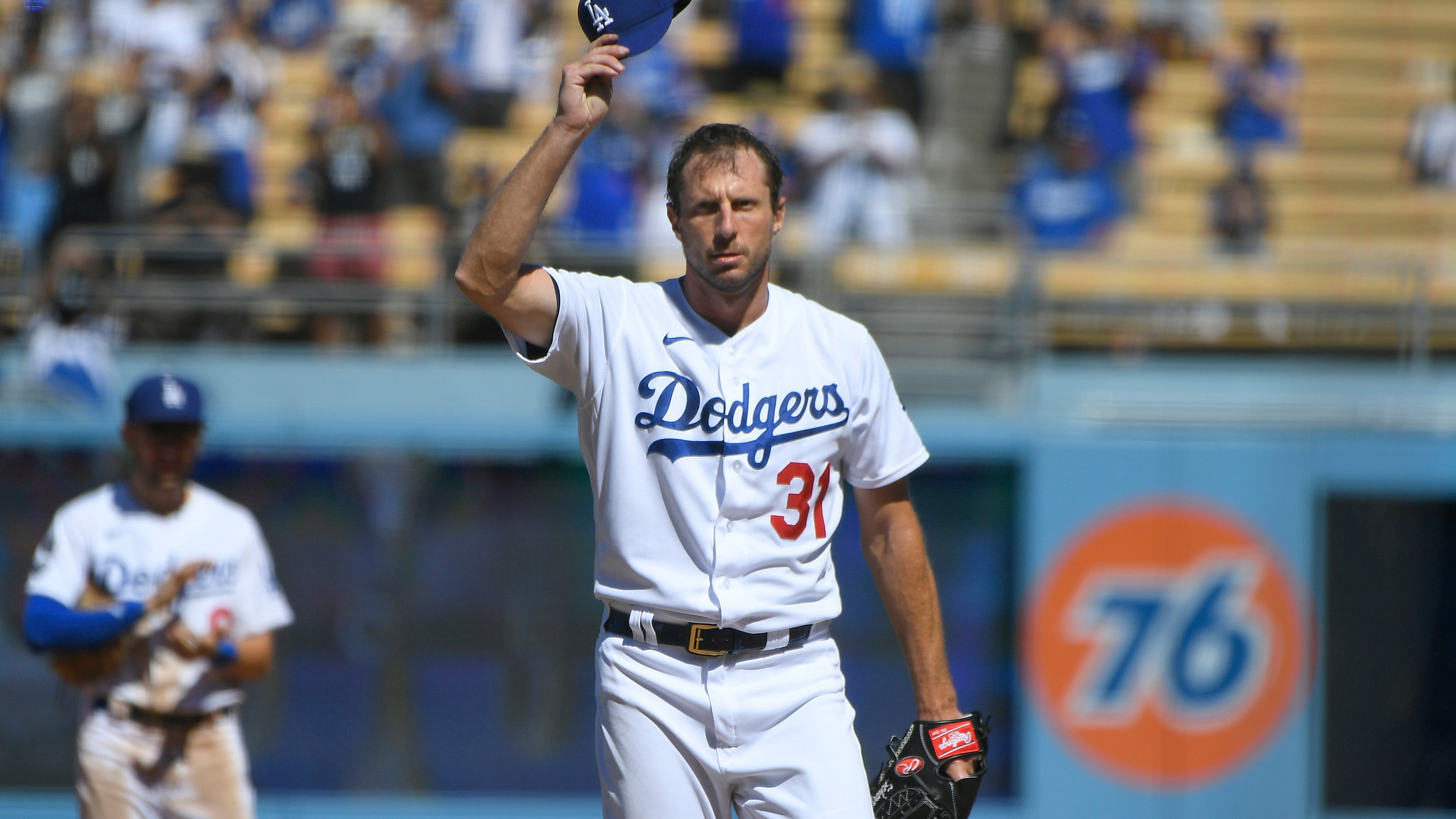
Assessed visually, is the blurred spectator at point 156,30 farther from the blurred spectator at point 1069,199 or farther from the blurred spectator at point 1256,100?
the blurred spectator at point 1256,100

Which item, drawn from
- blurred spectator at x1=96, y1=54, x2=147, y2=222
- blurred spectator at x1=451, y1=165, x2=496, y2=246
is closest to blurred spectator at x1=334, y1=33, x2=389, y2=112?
blurred spectator at x1=451, y1=165, x2=496, y2=246

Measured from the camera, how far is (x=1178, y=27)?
34.6ft

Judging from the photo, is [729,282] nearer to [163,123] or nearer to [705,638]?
[705,638]

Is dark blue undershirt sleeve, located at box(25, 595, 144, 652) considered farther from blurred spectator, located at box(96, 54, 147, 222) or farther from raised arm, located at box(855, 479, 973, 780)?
blurred spectator, located at box(96, 54, 147, 222)

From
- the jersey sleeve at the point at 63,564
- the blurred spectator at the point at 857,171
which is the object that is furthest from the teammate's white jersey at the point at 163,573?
the blurred spectator at the point at 857,171

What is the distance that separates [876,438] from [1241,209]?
21.7 ft

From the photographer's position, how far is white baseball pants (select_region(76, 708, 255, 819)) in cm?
420

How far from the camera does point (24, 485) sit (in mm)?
6527

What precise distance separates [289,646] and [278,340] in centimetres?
160

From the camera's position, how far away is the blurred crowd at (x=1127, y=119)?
8570mm

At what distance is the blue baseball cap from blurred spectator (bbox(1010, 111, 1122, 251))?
577cm

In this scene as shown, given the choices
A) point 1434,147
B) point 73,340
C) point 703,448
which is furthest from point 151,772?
point 1434,147

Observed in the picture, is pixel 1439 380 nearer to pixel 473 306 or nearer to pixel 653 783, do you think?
pixel 473 306

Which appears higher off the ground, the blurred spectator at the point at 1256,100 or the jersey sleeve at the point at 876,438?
the blurred spectator at the point at 1256,100
